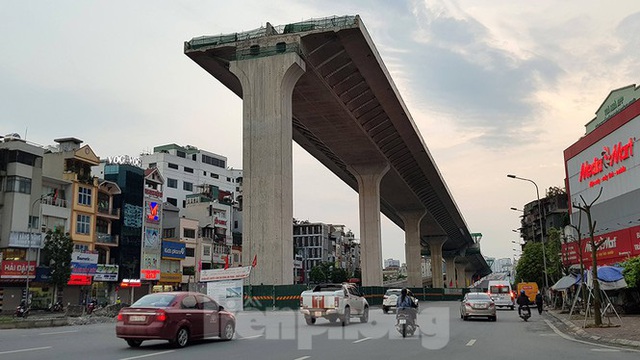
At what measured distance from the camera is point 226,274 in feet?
112

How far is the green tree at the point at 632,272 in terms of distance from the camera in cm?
2733

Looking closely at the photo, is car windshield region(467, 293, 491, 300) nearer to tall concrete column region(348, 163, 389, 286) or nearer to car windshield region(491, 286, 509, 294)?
car windshield region(491, 286, 509, 294)

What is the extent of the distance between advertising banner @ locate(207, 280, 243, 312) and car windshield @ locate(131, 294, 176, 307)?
61.1ft

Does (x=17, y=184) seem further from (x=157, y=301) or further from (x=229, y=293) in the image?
(x=157, y=301)

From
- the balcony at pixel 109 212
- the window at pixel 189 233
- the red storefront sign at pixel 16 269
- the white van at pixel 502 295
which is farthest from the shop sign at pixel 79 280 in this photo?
the white van at pixel 502 295

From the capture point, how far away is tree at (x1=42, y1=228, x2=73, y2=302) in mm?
48094

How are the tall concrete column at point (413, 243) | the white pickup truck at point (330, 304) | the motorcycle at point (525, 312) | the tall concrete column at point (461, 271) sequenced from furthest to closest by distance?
the tall concrete column at point (461, 271)
the tall concrete column at point (413, 243)
the motorcycle at point (525, 312)
the white pickup truck at point (330, 304)

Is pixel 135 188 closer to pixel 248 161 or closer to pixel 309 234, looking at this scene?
pixel 248 161

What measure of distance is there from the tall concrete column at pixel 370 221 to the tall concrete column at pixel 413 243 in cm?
2718

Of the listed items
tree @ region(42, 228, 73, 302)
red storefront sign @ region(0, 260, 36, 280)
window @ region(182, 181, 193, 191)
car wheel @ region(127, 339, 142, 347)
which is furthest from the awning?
window @ region(182, 181, 193, 191)

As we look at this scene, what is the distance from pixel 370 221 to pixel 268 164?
89.1 feet

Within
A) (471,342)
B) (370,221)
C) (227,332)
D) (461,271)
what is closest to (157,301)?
(227,332)

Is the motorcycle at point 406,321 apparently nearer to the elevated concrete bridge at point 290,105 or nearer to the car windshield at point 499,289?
the elevated concrete bridge at point 290,105

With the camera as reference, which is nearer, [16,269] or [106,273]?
[16,269]
